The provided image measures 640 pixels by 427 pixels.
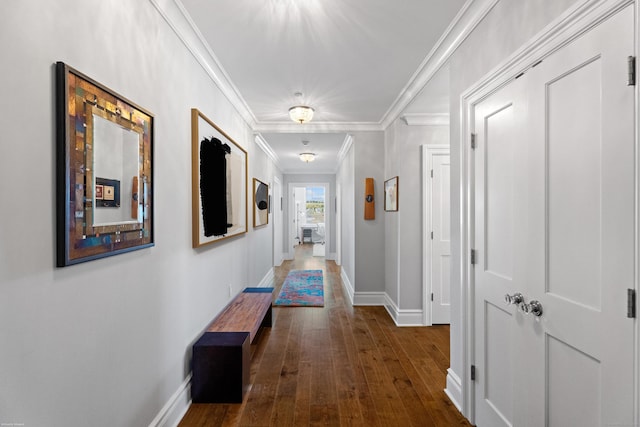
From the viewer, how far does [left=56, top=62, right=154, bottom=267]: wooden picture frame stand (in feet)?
3.63

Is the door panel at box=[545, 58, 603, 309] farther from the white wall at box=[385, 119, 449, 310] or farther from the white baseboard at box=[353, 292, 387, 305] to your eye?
the white baseboard at box=[353, 292, 387, 305]

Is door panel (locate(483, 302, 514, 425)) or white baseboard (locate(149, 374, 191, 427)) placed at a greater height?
door panel (locate(483, 302, 514, 425))

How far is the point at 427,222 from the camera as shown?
3.85 metres

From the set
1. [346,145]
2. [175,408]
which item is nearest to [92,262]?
[175,408]

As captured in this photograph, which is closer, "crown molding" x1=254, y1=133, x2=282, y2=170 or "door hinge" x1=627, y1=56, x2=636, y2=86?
"door hinge" x1=627, y1=56, x2=636, y2=86

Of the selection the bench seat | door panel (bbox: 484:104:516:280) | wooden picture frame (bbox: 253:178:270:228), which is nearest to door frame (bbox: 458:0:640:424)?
door panel (bbox: 484:104:516:280)

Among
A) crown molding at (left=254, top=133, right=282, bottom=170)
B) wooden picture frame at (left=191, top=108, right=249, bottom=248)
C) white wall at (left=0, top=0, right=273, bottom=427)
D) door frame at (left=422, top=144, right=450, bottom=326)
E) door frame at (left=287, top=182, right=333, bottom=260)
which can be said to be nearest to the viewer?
white wall at (left=0, top=0, right=273, bottom=427)

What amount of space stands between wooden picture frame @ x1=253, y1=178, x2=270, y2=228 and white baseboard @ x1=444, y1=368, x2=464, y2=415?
3.09 m

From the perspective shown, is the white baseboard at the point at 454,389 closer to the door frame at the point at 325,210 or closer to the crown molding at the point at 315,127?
the crown molding at the point at 315,127

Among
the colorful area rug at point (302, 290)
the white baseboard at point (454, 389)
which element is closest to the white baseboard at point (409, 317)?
the colorful area rug at point (302, 290)

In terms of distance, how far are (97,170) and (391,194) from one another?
340 centimetres

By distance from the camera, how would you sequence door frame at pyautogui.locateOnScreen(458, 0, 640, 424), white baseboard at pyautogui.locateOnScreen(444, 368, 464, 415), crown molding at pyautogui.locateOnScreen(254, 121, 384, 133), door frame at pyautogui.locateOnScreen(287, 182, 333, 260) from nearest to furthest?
door frame at pyautogui.locateOnScreen(458, 0, 640, 424) → white baseboard at pyautogui.locateOnScreen(444, 368, 464, 415) → crown molding at pyautogui.locateOnScreen(254, 121, 384, 133) → door frame at pyautogui.locateOnScreen(287, 182, 333, 260)

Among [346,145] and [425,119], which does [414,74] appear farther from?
[346,145]

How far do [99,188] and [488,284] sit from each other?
2.03 meters
